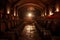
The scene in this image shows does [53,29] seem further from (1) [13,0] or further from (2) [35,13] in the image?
(2) [35,13]

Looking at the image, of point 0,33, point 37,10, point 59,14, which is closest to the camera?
point 0,33

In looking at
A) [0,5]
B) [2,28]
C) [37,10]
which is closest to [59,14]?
[0,5]

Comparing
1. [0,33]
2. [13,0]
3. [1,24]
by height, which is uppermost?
[13,0]

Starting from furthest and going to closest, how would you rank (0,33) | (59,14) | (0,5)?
(0,5), (59,14), (0,33)

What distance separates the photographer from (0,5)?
14.6 m

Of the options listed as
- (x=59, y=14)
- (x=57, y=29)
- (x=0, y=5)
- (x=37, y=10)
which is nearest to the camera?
(x=57, y=29)

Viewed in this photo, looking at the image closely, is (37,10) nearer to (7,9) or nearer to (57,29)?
(7,9)

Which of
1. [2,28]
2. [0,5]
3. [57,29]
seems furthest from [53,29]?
→ [0,5]

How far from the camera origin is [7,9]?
1592 centimetres

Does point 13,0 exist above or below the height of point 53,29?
above

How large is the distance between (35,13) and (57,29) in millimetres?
23751

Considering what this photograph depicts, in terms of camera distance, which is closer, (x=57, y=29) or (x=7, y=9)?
(x=57, y=29)

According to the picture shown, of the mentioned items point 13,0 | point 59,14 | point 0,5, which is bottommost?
point 59,14

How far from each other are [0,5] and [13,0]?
15.0 ft
